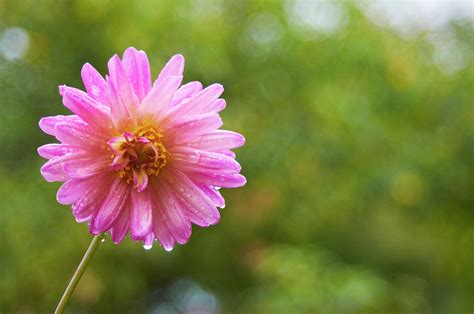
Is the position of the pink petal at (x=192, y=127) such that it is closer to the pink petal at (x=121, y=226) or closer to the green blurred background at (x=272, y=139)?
the pink petal at (x=121, y=226)

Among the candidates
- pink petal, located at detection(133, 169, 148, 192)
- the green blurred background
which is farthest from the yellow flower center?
the green blurred background

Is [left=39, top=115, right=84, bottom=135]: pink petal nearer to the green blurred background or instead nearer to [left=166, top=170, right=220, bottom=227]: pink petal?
[left=166, top=170, right=220, bottom=227]: pink petal

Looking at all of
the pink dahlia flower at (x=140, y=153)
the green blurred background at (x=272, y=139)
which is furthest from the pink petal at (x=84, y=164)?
the green blurred background at (x=272, y=139)

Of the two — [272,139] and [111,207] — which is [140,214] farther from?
[272,139]

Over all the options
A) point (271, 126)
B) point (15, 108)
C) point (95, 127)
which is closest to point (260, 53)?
point (271, 126)

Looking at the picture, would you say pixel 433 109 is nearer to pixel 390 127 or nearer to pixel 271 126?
pixel 390 127

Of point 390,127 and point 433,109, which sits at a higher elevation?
point 433,109
